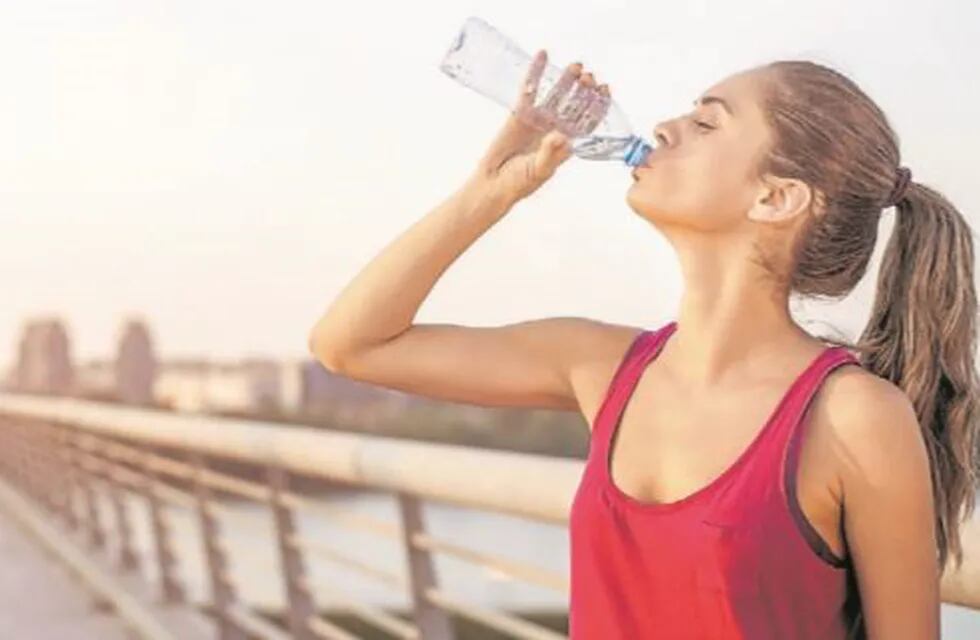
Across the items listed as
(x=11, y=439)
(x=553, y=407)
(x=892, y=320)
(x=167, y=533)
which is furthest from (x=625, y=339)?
(x=11, y=439)

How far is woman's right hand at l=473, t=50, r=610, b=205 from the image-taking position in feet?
4.73

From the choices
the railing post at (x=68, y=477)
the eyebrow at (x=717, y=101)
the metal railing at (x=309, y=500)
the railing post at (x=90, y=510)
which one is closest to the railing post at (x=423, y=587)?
the metal railing at (x=309, y=500)

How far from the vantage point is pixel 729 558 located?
119cm

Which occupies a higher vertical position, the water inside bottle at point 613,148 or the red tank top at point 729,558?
the water inside bottle at point 613,148

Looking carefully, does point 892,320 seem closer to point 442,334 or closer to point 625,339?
point 625,339

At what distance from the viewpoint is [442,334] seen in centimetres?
154

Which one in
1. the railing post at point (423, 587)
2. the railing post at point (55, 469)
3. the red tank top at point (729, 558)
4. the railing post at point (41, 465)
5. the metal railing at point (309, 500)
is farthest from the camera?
the railing post at point (41, 465)

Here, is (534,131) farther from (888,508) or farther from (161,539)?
(161,539)

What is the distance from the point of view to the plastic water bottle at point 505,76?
148 cm

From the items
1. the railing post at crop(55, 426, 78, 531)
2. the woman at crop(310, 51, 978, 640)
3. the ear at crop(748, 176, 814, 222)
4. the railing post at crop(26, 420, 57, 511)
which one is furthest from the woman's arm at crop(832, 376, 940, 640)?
the railing post at crop(26, 420, 57, 511)

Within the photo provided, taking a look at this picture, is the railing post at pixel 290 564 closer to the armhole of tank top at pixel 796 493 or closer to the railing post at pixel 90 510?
the armhole of tank top at pixel 796 493

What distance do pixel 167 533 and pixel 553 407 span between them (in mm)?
4602

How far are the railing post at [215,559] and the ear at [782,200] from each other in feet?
11.7

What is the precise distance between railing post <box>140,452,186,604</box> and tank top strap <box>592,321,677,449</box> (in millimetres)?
4385
